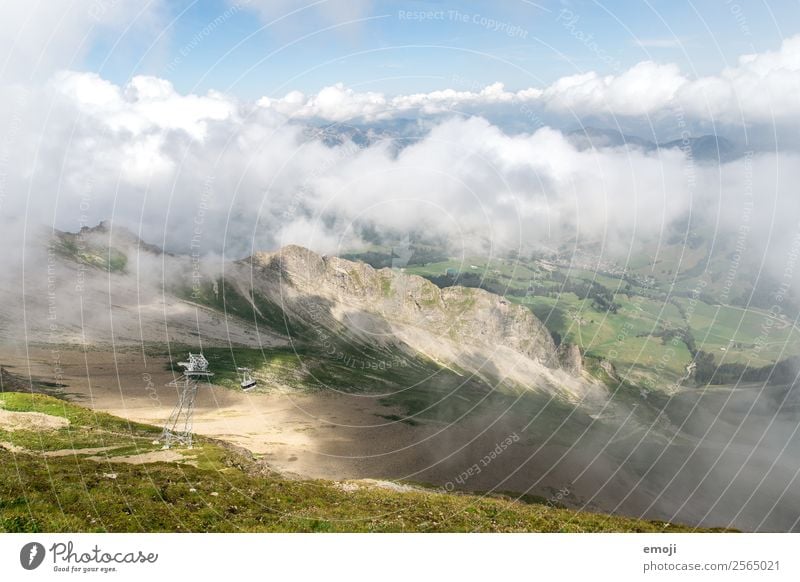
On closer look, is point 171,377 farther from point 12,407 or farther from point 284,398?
point 12,407
